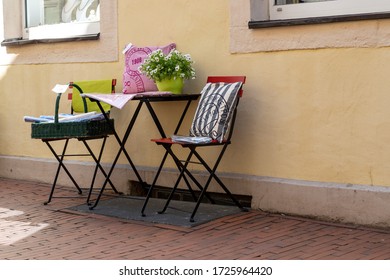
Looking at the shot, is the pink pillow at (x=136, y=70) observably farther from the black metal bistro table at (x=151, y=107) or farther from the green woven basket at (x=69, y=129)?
the green woven basket at (x=69, y=129)

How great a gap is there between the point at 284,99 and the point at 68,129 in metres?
1.96

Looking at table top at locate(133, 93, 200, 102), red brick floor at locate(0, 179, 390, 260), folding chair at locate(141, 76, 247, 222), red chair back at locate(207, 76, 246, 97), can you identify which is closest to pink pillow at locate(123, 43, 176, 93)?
table top at locate(133, 93, 200, 102)

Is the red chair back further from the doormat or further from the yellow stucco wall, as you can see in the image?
the doormat

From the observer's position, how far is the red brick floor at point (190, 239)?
5137 mm

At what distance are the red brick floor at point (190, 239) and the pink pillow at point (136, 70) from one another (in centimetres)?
131

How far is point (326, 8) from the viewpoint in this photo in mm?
6121

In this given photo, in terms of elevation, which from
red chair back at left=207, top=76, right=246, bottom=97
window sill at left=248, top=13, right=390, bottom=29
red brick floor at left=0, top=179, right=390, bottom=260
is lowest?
red brick floor at left=0, top=179, right=390, bottom=260

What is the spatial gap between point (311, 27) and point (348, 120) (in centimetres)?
83

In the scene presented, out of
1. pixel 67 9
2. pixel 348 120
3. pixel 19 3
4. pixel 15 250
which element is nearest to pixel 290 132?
pixel 348 120

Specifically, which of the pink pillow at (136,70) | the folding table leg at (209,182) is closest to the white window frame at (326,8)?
the pink pillow at (136,70)

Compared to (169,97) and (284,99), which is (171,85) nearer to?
(169,97)

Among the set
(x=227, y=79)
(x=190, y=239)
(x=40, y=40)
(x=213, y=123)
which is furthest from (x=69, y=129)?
(x=40, y=40)

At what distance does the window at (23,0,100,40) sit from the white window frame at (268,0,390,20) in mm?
2389

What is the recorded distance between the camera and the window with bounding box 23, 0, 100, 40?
8.12 metres
